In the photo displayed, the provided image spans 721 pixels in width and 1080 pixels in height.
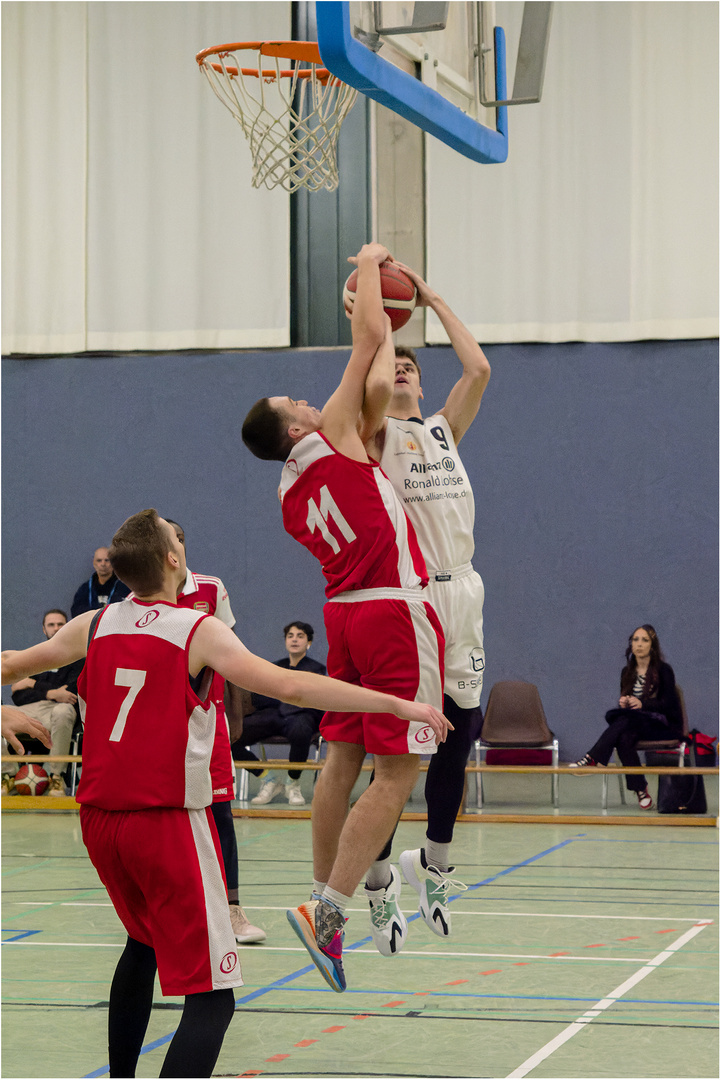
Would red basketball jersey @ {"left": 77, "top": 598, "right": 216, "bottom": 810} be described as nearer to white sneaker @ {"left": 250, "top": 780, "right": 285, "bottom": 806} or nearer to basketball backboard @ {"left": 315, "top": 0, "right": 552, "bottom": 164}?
basketball backboard @ {"left": 315, "top": 0, "right": 552, "bottom": 164}

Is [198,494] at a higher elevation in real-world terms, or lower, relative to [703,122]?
lower

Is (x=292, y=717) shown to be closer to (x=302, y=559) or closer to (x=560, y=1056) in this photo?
(x=302, y=559)

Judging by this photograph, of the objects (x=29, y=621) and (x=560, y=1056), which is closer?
(x=560, y=1056)

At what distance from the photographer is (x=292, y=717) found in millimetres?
10523

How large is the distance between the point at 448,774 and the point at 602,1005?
4.96 ft

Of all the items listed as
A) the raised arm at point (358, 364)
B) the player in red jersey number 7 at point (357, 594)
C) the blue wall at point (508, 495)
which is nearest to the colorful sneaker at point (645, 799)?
the blue wall at point (508, 495)

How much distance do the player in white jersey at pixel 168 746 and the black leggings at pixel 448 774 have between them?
50.9 inches

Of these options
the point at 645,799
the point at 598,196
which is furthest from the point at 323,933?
the point at 598,196

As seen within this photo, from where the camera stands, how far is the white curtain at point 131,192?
1205cm

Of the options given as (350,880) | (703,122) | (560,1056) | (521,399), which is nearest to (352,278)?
(350,880)

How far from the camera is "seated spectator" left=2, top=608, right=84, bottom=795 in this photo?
10.8 metres

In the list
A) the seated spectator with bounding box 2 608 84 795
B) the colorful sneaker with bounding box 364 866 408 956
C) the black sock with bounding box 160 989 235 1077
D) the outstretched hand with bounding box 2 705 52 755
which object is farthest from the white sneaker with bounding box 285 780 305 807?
the black sock with bounding box 160 989 235 1077

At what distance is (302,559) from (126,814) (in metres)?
8.65

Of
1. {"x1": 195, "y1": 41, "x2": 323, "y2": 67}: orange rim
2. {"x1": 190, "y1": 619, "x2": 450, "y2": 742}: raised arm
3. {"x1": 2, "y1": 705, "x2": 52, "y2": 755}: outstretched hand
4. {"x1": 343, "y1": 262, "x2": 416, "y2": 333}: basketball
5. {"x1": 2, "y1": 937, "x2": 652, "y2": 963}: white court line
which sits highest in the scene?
{"x1": 195, "y1": 41, "x2": 323, "y2": 67}: orange rim
